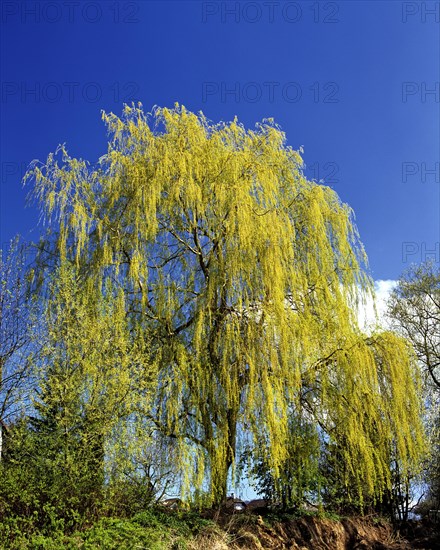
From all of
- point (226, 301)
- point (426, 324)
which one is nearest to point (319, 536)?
point (226, 301)

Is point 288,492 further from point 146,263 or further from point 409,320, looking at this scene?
point 409,320

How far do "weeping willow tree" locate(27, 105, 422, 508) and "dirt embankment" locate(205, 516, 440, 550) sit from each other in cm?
80

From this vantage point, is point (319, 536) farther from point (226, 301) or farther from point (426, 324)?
point (426, 324)

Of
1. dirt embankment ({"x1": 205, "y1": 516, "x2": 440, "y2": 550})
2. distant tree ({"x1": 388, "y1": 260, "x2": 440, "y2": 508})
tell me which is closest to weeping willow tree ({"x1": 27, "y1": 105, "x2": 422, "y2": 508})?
dirt embankment ({"x1": 205, "y1": 516, "x2": 440, "y2": 550})

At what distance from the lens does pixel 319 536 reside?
30.2 ft

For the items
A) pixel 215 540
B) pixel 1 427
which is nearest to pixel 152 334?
pixel 1 427

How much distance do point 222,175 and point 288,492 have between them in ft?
20.7

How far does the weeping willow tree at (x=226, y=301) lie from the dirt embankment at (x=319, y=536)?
797 millimetres

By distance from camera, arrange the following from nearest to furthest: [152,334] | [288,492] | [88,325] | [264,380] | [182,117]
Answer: [88,325] < [264,380] < [152,334] < [288,492] < [182,117]

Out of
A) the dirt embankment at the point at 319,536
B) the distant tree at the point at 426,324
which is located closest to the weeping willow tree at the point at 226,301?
the dirt embankment at the point at 319,536

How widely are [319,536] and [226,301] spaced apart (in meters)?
4.43

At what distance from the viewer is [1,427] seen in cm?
830

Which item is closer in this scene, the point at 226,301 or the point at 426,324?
the point at 226,301

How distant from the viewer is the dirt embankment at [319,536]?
821 cm
